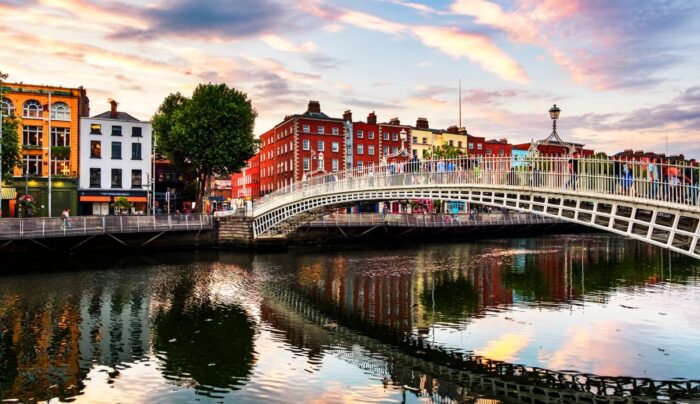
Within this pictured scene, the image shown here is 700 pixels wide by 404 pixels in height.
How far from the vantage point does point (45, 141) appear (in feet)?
170

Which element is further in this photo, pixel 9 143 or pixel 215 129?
pixel 215 129

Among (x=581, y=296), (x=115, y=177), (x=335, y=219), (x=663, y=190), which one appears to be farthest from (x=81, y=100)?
(x=663, y=190)

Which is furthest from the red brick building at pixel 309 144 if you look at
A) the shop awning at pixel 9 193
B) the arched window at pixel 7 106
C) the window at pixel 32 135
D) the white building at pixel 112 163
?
the shop awning at pixel 9 193

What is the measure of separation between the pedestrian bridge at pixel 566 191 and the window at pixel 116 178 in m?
22.6

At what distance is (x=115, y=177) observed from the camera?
55.7 metres

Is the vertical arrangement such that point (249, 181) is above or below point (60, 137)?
below

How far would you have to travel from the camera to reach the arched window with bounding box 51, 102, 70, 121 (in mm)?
53562

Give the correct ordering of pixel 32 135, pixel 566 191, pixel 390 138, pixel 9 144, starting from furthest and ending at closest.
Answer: pixel 390 138 < pixel 32 135 < pixel 9 144 < pixel 566 191

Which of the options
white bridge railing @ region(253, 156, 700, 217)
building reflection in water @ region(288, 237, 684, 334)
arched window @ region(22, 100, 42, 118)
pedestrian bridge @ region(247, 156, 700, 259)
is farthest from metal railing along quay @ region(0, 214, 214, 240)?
arched window @ region(22, 100, 42, 118)

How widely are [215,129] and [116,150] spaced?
11.3m

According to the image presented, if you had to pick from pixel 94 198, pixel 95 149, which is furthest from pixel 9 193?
pixel 95 149

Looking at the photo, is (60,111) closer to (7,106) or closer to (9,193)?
(7,106)

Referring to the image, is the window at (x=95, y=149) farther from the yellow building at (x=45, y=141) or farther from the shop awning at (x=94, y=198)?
the shop awning at (x=94, y=198)

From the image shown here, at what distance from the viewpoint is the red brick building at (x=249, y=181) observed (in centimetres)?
9756
